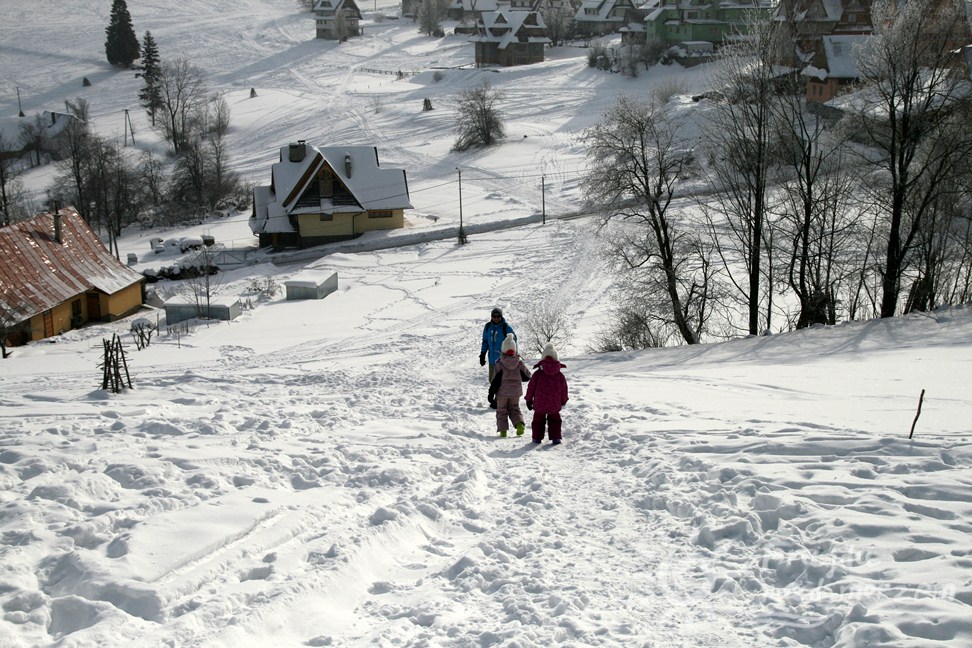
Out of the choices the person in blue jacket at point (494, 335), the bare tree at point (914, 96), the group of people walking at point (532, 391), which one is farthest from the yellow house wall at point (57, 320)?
the bare tree at point (914, 96)

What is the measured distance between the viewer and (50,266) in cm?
3123

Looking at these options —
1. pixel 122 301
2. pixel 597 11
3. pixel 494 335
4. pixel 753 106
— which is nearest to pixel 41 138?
pixel 122 301

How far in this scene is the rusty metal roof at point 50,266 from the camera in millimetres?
29125

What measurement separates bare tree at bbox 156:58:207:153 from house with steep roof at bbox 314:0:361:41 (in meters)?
21.7

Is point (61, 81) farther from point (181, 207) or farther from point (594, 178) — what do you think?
point (594, 178)

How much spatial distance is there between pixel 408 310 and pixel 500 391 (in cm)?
1818

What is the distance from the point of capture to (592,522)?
805 cm

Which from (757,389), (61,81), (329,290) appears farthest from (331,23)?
(757,389)

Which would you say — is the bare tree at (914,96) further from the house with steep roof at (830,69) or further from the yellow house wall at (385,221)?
the house with steep roof at (830,69)

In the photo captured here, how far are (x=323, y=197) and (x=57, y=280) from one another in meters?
18.6

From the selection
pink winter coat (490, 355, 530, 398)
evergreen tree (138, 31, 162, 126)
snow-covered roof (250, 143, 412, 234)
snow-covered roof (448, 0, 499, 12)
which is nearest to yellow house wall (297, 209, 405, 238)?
snow-covered roof (250, 143, 412, 234)

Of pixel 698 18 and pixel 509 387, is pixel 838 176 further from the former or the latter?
pixel 698 18

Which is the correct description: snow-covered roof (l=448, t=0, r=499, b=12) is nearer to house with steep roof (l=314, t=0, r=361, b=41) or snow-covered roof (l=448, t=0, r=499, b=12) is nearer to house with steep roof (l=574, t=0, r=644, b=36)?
house with steep roof (l=314, t=0, r=361, b=41)

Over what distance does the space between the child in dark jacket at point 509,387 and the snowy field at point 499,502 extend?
53 cm
